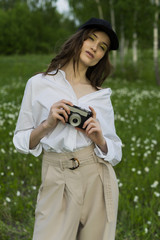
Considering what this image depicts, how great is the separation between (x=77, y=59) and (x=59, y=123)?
1.75ft

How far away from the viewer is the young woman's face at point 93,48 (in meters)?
2.16

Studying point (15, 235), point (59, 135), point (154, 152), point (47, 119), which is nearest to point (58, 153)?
point (59, 135)

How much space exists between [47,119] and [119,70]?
68.9ft

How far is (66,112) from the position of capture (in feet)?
5.99

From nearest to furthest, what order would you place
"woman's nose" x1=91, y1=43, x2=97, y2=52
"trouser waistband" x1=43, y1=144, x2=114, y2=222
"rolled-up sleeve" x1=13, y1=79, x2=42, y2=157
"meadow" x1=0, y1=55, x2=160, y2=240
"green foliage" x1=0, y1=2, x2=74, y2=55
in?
"trouser waistband" x1=43, y1=144, x2=114, y2=222 → "rolled-up sleeve" x1=13, y1=79, x2=42, y2=157 → "woman's nose" x1=91, y1=43, x2=97, y2=52 → "meadow" x1=0, y1=55, x2=160, y2=240 → "green foliage" x1=0, y1=2, x2=74, y2=55

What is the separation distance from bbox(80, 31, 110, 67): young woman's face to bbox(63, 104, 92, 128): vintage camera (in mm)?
496

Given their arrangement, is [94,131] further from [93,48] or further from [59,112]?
[93,48]

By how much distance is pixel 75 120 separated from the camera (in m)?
1.85

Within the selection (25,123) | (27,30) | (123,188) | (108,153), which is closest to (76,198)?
(108,153)

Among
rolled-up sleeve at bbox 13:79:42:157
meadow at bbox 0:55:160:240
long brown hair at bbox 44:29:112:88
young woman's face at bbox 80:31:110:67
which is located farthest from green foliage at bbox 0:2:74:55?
rolled-up sleeve at bbox 13:79:42:157

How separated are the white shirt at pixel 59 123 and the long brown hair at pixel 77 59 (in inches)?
5.4

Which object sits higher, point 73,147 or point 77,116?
point 77,116

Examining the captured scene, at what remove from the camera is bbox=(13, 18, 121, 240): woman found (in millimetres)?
1867

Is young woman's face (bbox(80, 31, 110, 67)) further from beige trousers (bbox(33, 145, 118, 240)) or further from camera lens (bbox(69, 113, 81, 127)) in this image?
beige trousers (bbox(33, 145, 118, 240))
